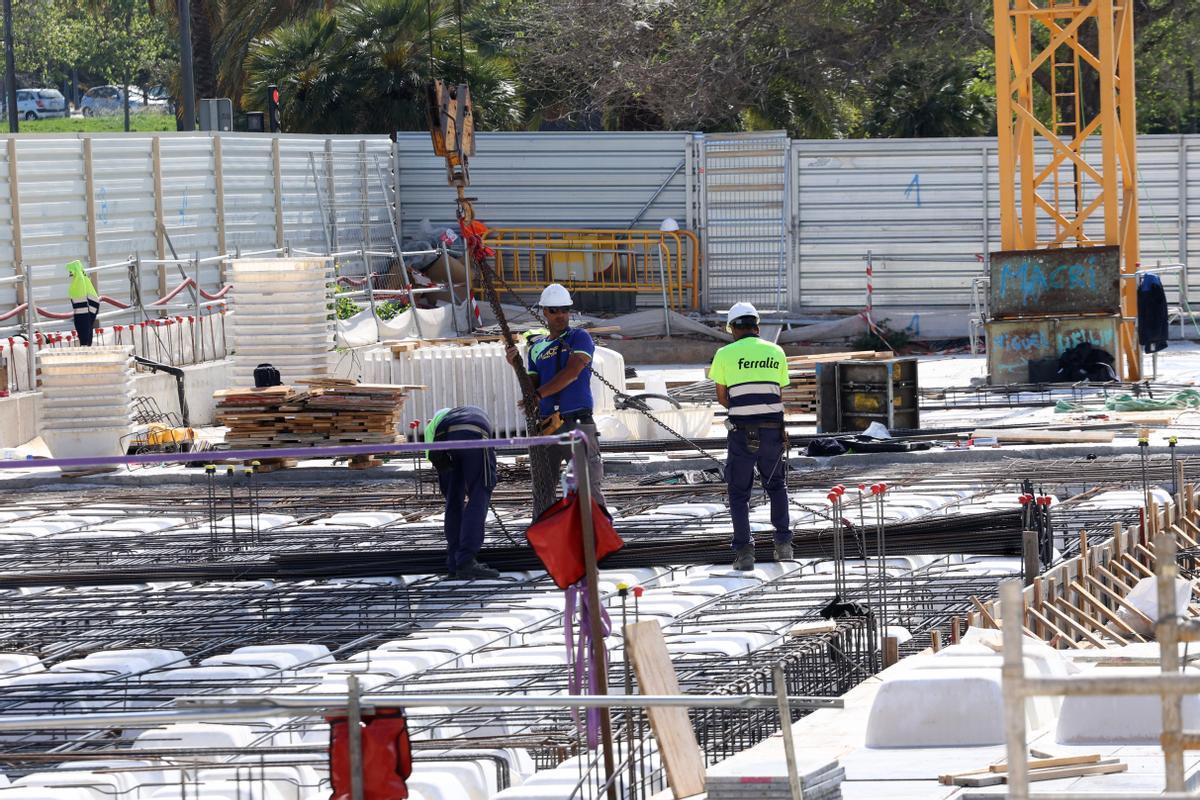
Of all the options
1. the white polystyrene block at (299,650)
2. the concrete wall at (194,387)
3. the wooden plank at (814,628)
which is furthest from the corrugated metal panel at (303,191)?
the wooden plank at (814,628)

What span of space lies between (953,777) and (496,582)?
6206 mm

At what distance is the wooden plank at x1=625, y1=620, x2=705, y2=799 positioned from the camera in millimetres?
7480

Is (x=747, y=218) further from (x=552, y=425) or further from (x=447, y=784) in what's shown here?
(x=447, y=784)

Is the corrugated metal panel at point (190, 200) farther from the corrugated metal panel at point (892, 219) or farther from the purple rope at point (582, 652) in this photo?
the purple rope at point (582, 652)

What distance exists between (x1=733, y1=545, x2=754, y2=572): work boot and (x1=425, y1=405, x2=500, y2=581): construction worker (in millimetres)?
1638

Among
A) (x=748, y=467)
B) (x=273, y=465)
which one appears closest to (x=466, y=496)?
(x=748, y=467)

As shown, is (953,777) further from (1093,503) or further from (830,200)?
(830,200)

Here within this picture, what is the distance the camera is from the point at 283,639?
38.6 feet

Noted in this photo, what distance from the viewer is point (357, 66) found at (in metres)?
36.4

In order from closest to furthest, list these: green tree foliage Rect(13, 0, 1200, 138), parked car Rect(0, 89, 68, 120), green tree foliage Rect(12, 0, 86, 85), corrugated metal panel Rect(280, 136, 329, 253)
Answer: corrugated metal panel Rect(280, 136, 329, 253) < green tree foliage Rect(13, 0, 1200, 138) < green tree foliage Rect(12, 0, 86, 85) < parked car Rect(0, 89, 68, 120)

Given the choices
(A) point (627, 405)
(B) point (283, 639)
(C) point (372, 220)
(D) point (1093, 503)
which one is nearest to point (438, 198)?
(C) point (372, 220)

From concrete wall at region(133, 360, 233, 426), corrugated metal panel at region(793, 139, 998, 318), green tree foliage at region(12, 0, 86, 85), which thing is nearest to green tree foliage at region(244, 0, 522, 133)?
corrugated metal panel at region(793, 139, 998, 318)

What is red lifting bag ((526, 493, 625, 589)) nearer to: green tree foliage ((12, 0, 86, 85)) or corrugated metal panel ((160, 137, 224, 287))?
corrugated metal panel ((160, 137, 224, 287))

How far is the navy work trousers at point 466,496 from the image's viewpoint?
41.8ft
